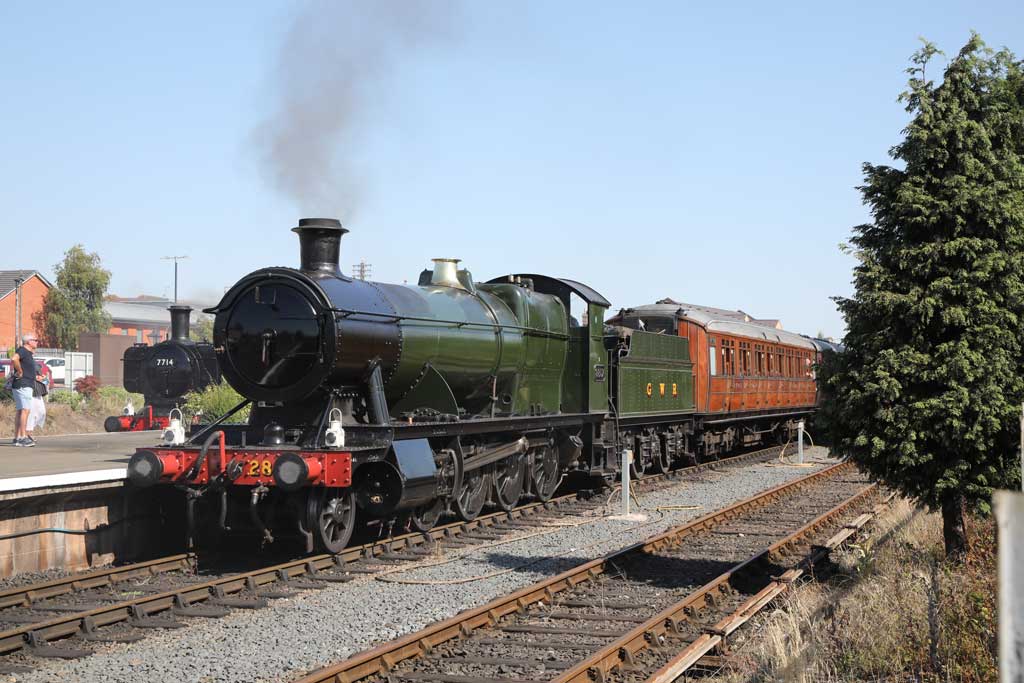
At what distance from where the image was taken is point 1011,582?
6.08 ft

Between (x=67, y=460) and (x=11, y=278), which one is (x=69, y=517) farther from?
(x=11, y=278)

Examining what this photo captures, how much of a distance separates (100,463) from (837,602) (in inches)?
387

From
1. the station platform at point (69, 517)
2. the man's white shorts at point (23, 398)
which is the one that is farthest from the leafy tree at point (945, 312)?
the man's white shorts at point (23, 398)

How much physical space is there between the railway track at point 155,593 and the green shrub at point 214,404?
9723 mm

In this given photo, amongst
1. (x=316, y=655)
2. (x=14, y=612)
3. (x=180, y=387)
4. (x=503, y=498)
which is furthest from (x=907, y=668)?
(x=180, y=387)

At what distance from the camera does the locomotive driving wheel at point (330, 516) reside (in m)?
10.5

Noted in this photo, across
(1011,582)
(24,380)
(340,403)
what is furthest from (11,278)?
(1011,582)

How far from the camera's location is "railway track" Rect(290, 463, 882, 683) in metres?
6.83

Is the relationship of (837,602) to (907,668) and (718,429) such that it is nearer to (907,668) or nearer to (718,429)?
(907,668)

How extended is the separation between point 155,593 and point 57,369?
1547 inches

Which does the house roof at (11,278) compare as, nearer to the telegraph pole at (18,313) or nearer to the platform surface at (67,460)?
the telegraph pole at (18,313)

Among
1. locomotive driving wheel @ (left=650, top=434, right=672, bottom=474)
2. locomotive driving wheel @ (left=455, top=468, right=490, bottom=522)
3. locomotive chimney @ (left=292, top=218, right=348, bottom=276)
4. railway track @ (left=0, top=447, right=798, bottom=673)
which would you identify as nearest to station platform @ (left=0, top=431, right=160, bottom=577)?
railway track @ (left=0, top=447, right=798, bottom=673)

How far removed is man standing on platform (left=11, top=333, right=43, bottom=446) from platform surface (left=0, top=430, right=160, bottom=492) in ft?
1.03

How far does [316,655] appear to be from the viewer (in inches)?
288
